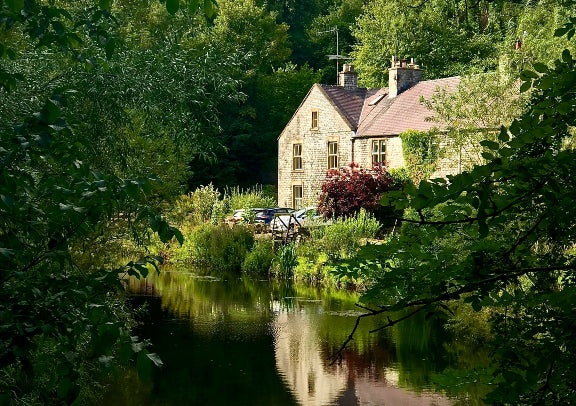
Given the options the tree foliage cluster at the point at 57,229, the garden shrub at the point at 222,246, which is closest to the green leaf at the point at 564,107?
the tree foliage cluster at the point at 57,229

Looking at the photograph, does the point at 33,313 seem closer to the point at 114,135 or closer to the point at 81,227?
the point at 81,227

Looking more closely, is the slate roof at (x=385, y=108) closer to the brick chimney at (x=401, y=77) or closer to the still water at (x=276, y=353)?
the brick chimney at (x=401, y=77)

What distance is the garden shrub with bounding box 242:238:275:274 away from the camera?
2618 centimetres

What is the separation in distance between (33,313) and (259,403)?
8.71 m

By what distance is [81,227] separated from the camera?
457 cm

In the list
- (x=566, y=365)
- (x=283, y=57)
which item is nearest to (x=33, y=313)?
(x=566, y=365)

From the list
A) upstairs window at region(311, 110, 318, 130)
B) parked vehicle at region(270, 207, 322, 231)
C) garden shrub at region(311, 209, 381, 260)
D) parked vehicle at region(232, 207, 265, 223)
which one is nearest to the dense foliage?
garden shrub at region(311, 209, 381, 260)

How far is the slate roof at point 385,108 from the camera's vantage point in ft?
106

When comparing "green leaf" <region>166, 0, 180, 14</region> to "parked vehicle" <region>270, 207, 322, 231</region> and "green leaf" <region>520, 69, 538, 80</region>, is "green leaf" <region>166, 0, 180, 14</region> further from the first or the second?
"parked vehicle" <region>270, 207, 322, 231</region>

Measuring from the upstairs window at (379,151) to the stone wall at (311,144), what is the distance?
184cm

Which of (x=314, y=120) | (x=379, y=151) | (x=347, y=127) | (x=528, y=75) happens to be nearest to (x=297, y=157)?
(x=314, y=120)

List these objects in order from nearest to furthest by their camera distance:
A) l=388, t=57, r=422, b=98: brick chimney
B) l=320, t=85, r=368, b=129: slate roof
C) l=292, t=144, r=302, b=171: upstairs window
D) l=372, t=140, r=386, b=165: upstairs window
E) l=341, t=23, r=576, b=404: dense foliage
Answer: l=341, t=23, r=576, b=404: dense foliage < l=372, t=140, r=386, b=165: upstairs window < l=388, t=57, r=422, b=98: brick chimney < l=320, t=85, r=368, b=129: slate roof < l=292, t=144, r=302, b=171: upstairs window

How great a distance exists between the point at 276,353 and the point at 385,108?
70.1ft

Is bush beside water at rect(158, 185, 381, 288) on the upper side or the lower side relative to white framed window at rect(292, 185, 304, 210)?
lower
